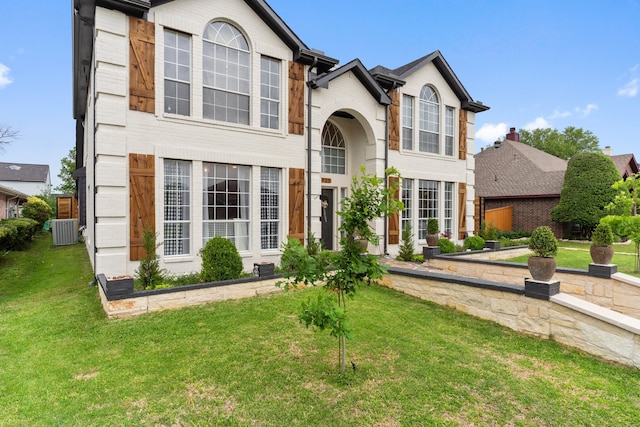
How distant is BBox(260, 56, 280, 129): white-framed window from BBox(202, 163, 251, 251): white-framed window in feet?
4.90

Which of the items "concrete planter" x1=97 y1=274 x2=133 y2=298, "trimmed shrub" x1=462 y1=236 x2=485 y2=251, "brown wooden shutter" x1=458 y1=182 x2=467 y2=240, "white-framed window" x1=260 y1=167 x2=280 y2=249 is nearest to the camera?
"concrete planter" x1=97 y1=274 x2=133 y2=298

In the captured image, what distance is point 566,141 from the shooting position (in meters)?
36.9

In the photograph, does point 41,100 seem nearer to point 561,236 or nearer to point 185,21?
point 185,21

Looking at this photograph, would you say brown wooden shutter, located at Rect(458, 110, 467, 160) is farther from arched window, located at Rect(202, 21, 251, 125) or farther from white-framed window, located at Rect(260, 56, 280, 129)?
arched window, located at Rect(202, 21, 251, 125)

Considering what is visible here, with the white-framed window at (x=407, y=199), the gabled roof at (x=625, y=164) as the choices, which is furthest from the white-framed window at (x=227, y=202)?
the gabled roof at (x=625, y=164)

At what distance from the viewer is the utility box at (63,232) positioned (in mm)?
15523

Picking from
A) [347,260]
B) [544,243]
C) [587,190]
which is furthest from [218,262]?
[587,190]

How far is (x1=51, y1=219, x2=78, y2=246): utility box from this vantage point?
611 inches

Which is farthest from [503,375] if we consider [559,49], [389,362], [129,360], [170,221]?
[559,49]

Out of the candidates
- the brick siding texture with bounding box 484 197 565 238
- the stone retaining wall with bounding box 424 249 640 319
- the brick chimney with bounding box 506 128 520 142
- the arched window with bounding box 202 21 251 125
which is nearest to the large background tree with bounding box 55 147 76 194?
the arched window with bounding box 202 21 251 125

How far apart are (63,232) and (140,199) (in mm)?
11958

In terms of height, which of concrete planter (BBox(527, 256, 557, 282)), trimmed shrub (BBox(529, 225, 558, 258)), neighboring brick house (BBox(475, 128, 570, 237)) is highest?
neighboring brick house (BBox(475, 128, 570, 237))

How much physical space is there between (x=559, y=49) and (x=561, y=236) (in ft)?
34.1

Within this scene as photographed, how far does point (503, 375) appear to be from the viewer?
152 inches
